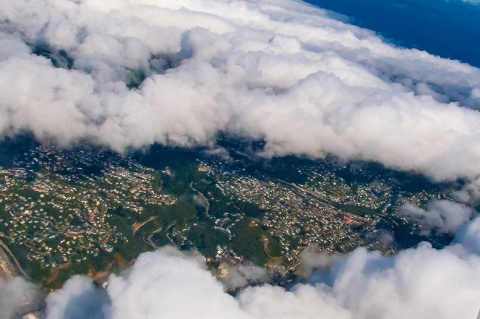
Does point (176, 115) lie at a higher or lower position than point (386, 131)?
lower

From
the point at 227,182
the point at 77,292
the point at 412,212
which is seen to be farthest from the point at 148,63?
the point at 77,292

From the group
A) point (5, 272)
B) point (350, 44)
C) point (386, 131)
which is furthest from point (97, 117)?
point (350, 44)

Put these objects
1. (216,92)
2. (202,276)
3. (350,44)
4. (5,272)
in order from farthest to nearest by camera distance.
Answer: (350,44)
(216,92)
(5,272)
(202,276)

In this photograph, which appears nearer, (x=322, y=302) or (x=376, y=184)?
(x=322, y=302)

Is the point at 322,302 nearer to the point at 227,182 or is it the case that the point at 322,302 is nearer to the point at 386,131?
the point at 227,182

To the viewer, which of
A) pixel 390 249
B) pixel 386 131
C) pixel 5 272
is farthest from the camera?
pixel 386 131

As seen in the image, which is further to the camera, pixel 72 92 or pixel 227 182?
pixel 72 92

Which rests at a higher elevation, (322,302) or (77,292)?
(322,302)

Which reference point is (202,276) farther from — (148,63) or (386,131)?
(148,63)

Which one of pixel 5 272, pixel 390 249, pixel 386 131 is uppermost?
pixel 386 131

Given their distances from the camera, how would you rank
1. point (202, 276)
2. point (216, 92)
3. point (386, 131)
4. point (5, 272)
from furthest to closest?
point (216, 92) → point (386, 131) → point (5, 272) → point (202, 276)
